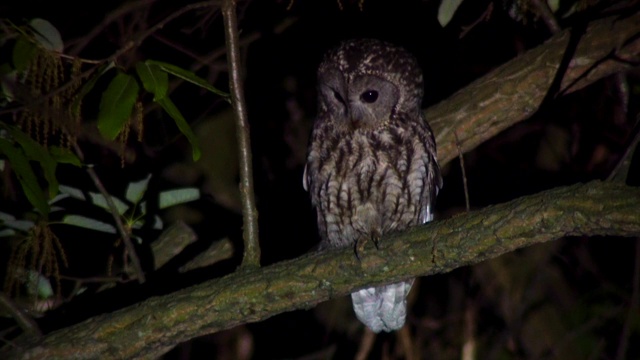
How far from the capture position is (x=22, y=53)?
2070 mm

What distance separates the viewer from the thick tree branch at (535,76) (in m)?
2.99

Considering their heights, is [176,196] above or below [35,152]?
below

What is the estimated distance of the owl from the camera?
3105 millimetres

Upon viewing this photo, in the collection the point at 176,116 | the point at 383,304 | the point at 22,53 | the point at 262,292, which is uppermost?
the point at 22,53

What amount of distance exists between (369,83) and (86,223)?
1.19 metres

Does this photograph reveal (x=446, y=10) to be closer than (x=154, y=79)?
No

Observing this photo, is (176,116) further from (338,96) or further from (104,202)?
(338,96)

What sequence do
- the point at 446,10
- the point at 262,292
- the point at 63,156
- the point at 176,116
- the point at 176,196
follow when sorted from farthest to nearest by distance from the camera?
1. the point at 176,196
2. the point at 446,10
3. the point at 262,292
4. the point at 63,156
5. the point at 176,116

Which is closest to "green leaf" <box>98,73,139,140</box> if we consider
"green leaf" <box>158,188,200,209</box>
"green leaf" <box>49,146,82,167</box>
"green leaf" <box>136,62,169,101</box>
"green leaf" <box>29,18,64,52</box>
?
"green leaf" <box>136,62,169,101</box>

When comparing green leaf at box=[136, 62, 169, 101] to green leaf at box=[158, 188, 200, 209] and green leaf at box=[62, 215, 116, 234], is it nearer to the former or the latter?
green leaf at box=[62, 215, 116, 234]

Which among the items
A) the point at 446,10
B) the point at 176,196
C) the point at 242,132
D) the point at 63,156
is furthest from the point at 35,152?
the point at 446,10

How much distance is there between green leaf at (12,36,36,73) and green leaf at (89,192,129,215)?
78 cm

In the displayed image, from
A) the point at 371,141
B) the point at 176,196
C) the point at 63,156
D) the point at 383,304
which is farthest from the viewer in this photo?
the point at 383,304

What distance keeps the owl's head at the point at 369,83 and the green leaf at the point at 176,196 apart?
2.09 feet
